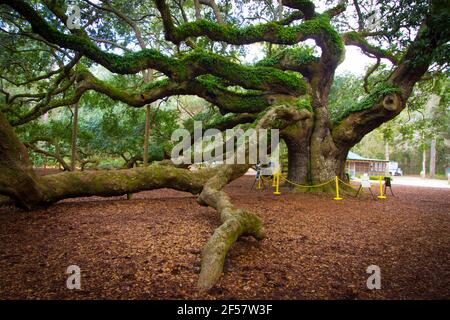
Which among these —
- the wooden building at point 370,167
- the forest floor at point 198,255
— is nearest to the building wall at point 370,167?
the wooden building at point 370,167

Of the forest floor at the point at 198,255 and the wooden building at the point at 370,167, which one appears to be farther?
the wooden building at the point at 370,167

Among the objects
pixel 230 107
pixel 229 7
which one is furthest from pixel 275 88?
pixel 229 7

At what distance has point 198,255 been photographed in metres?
3.56

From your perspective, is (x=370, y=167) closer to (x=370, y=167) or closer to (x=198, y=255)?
(x=370, y=167)

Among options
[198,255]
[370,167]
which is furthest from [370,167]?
[198,255]

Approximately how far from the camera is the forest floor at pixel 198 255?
2801 millimetres

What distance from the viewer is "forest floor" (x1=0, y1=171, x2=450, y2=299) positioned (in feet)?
9.19

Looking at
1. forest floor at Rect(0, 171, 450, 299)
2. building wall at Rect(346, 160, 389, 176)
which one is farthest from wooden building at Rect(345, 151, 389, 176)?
A: forest floor at Rect(0, 171, 450, 299)

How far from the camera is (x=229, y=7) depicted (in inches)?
474

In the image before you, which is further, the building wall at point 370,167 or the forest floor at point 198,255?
the building wall at point 370,167

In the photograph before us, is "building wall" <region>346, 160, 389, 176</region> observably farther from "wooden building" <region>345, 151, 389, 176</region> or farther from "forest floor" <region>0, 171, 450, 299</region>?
"forest floor" <region>0, 171, 450, 299</region>

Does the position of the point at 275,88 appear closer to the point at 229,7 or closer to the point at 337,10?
the point at 337,10

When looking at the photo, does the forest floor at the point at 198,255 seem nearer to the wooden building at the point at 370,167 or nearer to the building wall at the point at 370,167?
the wooden building at the point at 370,167
